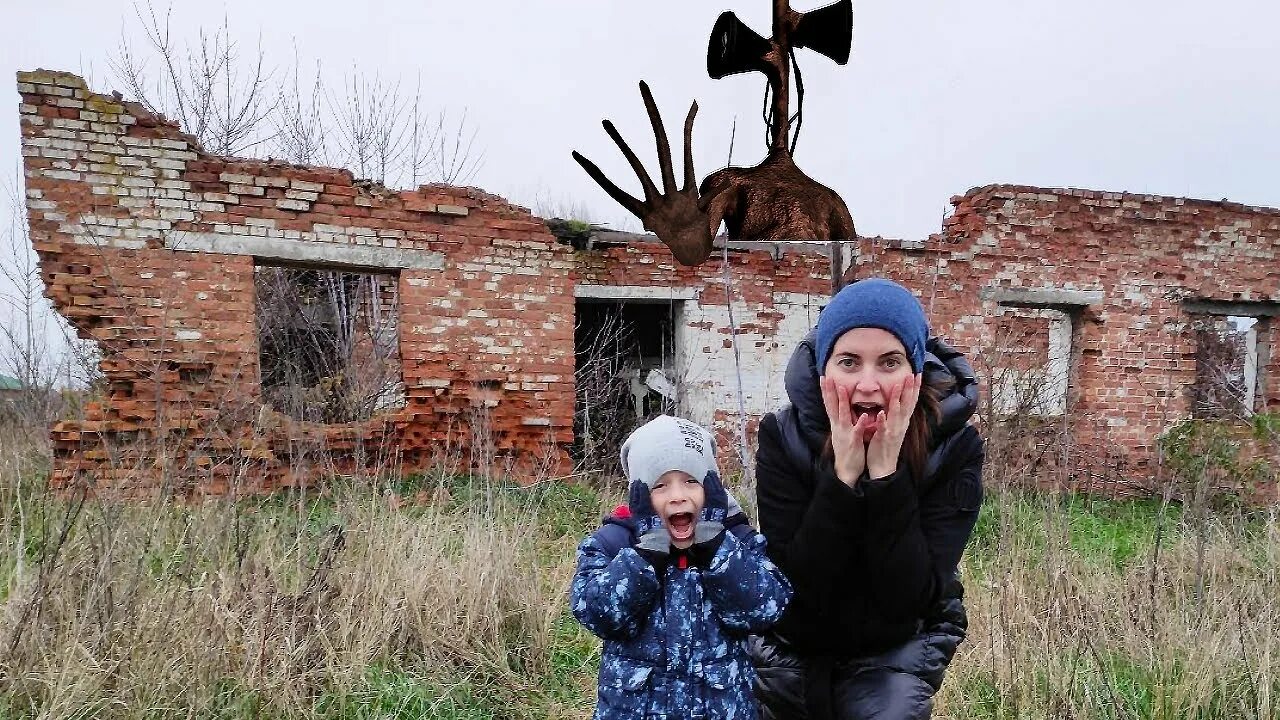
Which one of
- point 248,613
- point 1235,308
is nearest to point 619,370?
point 248,613

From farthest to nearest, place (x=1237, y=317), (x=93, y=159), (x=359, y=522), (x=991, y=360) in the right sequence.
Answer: (x=1237, y=317), (x=991, y=360), (x=93, y=159), (x=359, y=522)

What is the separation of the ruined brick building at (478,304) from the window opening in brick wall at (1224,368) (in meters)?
0.09

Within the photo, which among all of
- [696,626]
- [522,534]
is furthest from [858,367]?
[522,534]

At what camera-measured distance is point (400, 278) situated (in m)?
7.04

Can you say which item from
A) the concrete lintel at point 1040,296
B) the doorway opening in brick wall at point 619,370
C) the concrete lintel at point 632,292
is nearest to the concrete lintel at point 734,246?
the concrete lintel at point 632,292

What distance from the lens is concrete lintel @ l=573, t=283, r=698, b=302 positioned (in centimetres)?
798

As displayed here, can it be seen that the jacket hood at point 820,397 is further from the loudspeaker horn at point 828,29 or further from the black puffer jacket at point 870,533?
the loudspeaker horn at point 828,29

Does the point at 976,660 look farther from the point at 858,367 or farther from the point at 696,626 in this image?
the point at 858,367

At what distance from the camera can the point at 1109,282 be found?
352 inches

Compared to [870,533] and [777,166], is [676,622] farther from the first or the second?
[777,166]

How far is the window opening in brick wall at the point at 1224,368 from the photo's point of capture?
948cm

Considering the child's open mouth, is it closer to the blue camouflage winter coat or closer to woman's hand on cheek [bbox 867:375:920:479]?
the blue camouflage winter coat

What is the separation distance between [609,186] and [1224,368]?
15.0 meters

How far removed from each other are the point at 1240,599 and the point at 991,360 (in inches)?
187
